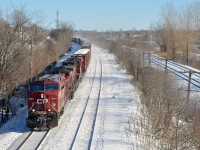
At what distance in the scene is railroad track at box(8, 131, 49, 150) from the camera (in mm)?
15820

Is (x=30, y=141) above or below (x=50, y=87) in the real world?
below

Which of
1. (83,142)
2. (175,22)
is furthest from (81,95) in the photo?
(175,22)

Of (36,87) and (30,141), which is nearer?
(30,141)

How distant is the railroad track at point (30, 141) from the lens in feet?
51.9

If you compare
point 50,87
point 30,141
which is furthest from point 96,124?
point 30,141

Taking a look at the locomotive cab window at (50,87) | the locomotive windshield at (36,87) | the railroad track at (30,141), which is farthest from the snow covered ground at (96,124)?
the locomotive windshield at (36,87)

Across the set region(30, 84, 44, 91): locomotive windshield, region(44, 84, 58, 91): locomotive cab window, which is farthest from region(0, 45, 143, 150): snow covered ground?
region(30, 84, 44, 91): locomotive windshield

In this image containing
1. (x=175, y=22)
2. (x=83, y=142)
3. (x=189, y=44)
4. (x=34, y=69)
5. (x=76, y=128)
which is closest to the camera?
(x=83, y=142)

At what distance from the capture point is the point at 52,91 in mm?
19078

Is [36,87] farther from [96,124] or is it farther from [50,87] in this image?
[96,124]

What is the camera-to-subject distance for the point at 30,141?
55.1 ft

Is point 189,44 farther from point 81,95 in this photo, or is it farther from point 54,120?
point 54,120

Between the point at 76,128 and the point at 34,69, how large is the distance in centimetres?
2081

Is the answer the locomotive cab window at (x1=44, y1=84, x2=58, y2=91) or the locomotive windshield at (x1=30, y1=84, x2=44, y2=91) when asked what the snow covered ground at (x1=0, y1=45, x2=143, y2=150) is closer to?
the locomotive cab window at (x1=44, y1=84, x2=58, y2=91)
